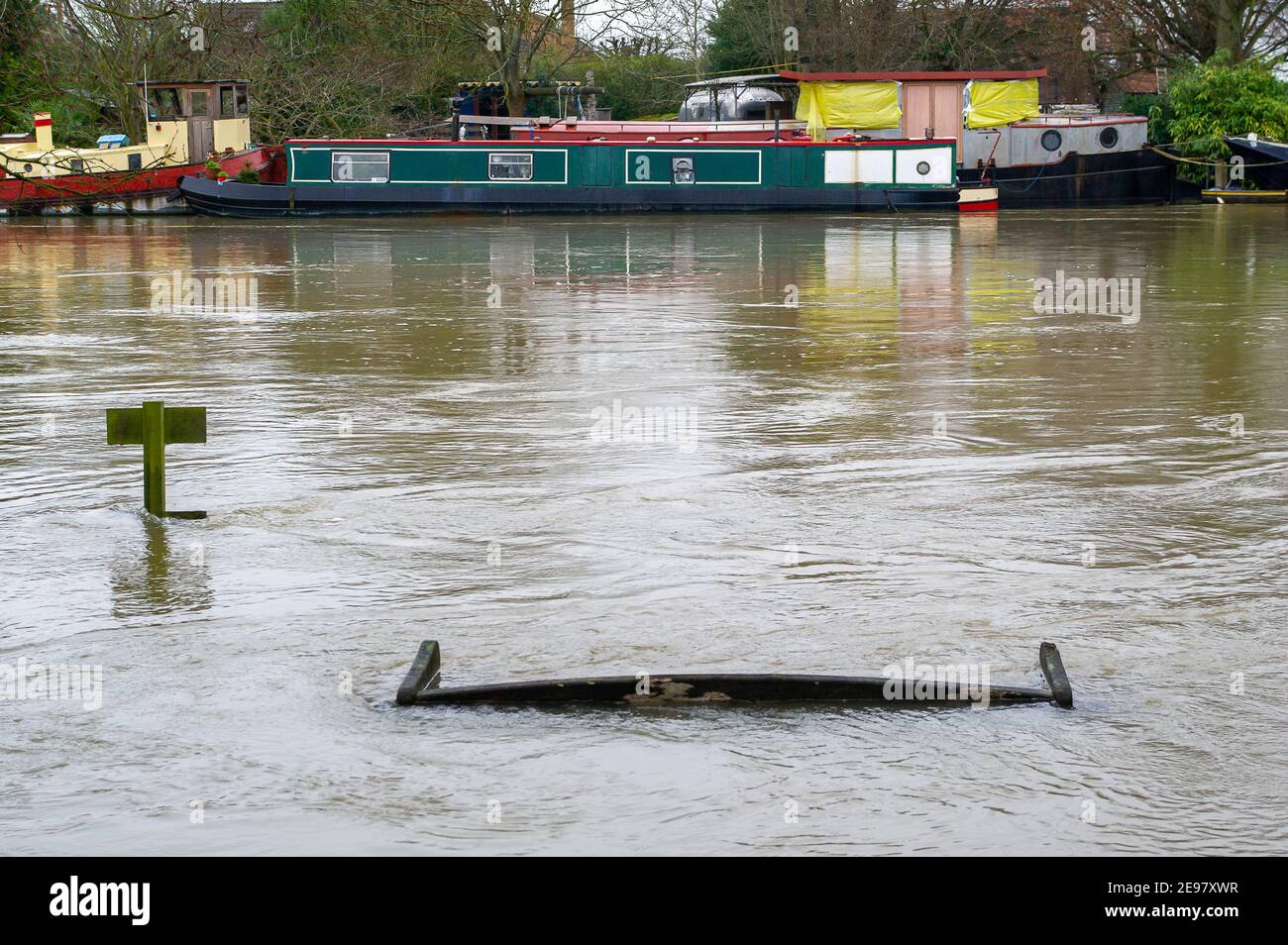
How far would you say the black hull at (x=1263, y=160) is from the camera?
114 ft

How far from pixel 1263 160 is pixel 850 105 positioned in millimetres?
8627

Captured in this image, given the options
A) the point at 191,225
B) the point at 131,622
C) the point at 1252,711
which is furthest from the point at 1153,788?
the point at 191,225

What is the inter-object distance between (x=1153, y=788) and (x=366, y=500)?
4.57 meters

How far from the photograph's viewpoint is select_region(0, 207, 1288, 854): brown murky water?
4.82 meters

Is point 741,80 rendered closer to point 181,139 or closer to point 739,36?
point 739,36

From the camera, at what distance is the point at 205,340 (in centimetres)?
1441

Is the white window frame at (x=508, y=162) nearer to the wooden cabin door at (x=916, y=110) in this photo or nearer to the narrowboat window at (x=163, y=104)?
the narrowboat window at (x=163, y=104)

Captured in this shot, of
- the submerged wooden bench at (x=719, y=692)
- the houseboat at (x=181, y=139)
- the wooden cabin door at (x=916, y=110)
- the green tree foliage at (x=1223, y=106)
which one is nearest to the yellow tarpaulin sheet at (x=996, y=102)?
the wooden cabin door at (x=916, y=110)

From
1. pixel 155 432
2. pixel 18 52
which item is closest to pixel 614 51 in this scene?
pixel 18 52

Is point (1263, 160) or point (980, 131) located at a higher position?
point (980, 131)

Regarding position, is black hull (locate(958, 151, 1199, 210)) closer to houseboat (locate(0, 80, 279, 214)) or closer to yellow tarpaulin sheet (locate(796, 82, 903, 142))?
yellow tarpaulin sheet (locate(796, 82, 903, 142))

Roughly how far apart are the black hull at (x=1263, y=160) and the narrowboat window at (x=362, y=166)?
56.8 feet

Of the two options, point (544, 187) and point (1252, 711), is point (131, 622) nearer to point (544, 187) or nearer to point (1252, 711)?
point (1252, 711)

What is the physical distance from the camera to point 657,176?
3434cm
